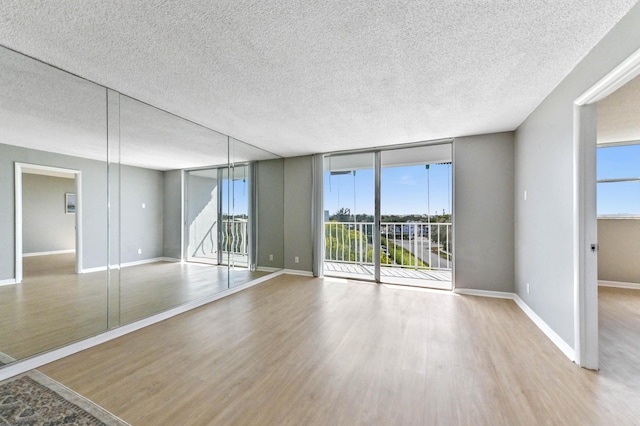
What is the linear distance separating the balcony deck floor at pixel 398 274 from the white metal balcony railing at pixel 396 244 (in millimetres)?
110

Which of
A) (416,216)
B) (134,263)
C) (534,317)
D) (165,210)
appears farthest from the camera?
(416,216)

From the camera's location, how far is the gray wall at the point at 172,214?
132 inches

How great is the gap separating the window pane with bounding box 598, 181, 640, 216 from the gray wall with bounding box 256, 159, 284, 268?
553cm

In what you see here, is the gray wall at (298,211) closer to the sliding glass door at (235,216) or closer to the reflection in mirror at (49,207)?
the sliding glass door at (235,216)

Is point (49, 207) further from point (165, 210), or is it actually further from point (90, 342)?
point (90, 342)

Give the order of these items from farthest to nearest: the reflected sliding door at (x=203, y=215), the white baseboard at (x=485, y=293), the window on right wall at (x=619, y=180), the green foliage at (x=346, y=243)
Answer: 1. the green foliage at (x=346, y=243)
2. the window on right wall at (x=619, y=180)
3. the reflected sliding door at (x=203, y=215)
4. the white baseboard at (x=485, y=293)

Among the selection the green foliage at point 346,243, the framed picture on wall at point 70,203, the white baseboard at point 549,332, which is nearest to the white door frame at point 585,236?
the white baseboard at point 549,332

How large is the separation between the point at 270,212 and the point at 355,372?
358 centimetres

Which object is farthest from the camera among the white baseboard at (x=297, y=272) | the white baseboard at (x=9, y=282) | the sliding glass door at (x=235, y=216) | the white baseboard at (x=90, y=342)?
the white baseboard at (x=297, y=272)

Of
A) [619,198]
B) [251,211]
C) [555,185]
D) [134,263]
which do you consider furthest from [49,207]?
[619,198]

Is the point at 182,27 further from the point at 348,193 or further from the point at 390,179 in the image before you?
the point at 390,179

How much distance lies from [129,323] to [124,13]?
2.72m

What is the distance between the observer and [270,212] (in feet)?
16.4

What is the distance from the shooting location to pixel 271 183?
5.01m
